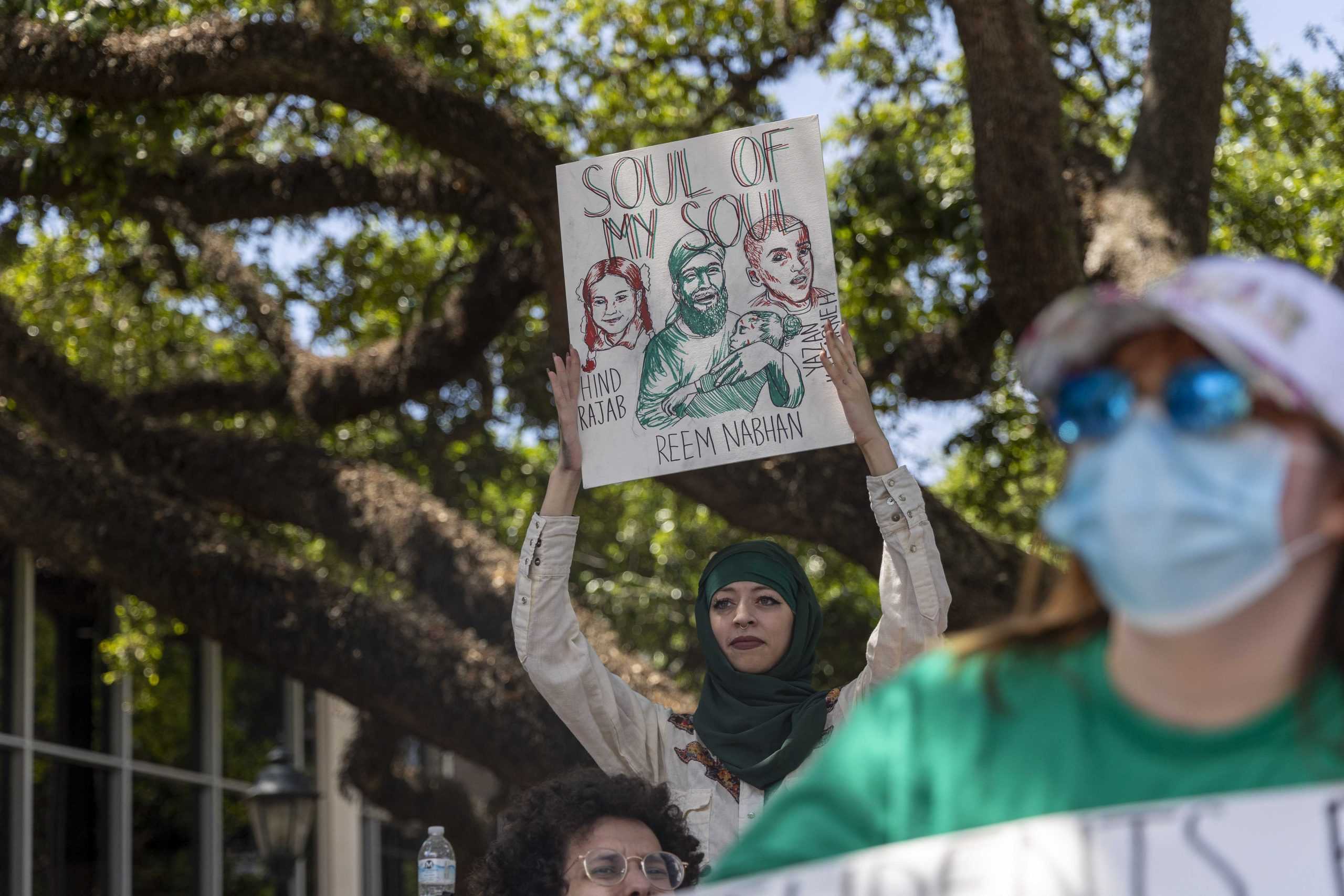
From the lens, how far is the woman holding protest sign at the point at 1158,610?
120cm

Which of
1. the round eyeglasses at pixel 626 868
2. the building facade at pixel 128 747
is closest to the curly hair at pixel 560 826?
the round eyeglasses at pixel 626 868

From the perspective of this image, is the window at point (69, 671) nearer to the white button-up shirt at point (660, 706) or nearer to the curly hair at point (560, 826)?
the white button-up shirt at point (660, 706)

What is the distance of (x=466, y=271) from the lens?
10.2m

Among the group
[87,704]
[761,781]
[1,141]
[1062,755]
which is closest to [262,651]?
[1,141]

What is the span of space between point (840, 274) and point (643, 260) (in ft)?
19.1

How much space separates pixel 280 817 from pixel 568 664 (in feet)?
21.3

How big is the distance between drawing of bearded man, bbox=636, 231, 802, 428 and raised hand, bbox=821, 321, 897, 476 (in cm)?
14

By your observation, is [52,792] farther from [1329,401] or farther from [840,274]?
[1329,401]

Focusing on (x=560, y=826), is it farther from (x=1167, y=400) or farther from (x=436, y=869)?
(x=1167, y=400)

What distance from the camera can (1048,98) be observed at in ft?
21.0

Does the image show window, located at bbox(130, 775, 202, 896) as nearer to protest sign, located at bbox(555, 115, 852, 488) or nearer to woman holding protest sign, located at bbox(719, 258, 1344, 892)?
protest sign, located at bbox(555, 115, 852, 488)

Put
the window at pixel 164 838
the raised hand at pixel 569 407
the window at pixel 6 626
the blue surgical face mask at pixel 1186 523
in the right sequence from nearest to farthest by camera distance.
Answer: the blue surgical face mask at pixel 1186 523, the raised hand at pixel 569 407, the window at pixel 6 626, the window at pixel 164 838

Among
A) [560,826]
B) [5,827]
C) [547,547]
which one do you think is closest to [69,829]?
[5,827]

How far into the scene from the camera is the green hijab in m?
3.33
